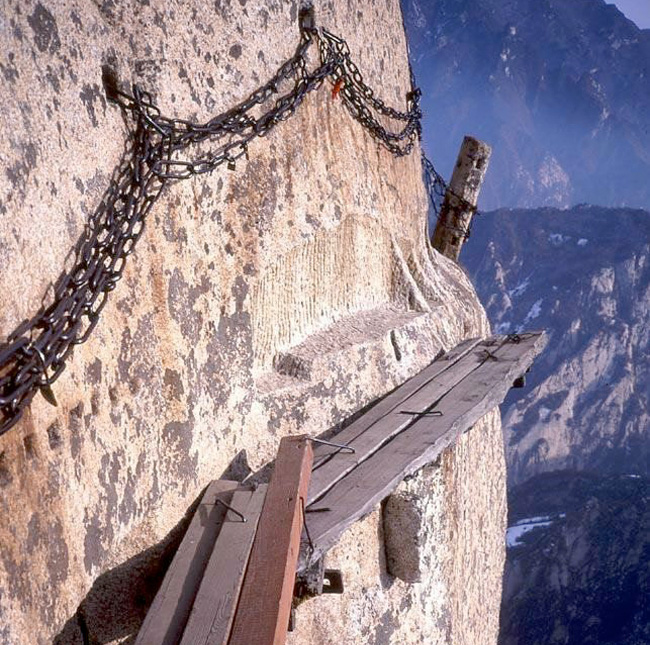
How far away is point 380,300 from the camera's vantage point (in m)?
4.11

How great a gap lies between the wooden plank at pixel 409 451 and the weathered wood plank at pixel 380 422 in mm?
39

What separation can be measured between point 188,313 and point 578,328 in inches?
1732

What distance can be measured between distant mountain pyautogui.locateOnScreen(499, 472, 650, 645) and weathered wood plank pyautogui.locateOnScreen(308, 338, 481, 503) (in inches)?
765

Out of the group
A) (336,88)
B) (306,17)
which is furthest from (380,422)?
(306,17)

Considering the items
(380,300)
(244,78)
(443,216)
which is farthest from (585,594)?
(244,78)

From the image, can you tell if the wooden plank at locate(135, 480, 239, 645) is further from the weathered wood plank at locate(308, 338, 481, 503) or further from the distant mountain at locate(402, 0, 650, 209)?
the distant mountain at locate(402, 0, 650, 209)

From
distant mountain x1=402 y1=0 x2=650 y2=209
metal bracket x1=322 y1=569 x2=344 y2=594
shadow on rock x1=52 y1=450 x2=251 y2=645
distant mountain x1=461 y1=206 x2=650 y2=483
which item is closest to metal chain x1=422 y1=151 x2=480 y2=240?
metal bracket x1=322 y1=569 x2=344 y2=594

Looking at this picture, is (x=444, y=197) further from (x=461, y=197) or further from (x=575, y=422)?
(x=575, y=422)

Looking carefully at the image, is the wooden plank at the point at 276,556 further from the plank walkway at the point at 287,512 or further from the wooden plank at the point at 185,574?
the wooden plank at the point at 185,574

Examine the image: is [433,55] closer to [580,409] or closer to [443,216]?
[580,409]

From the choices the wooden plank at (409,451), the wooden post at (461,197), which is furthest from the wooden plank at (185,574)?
the wooden post at (461,197)

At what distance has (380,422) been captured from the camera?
10.3ft

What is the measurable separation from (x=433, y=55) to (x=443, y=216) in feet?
283

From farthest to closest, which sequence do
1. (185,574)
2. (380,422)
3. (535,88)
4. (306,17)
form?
(535,88) → (380,422) → (306,17) → (185,574)
